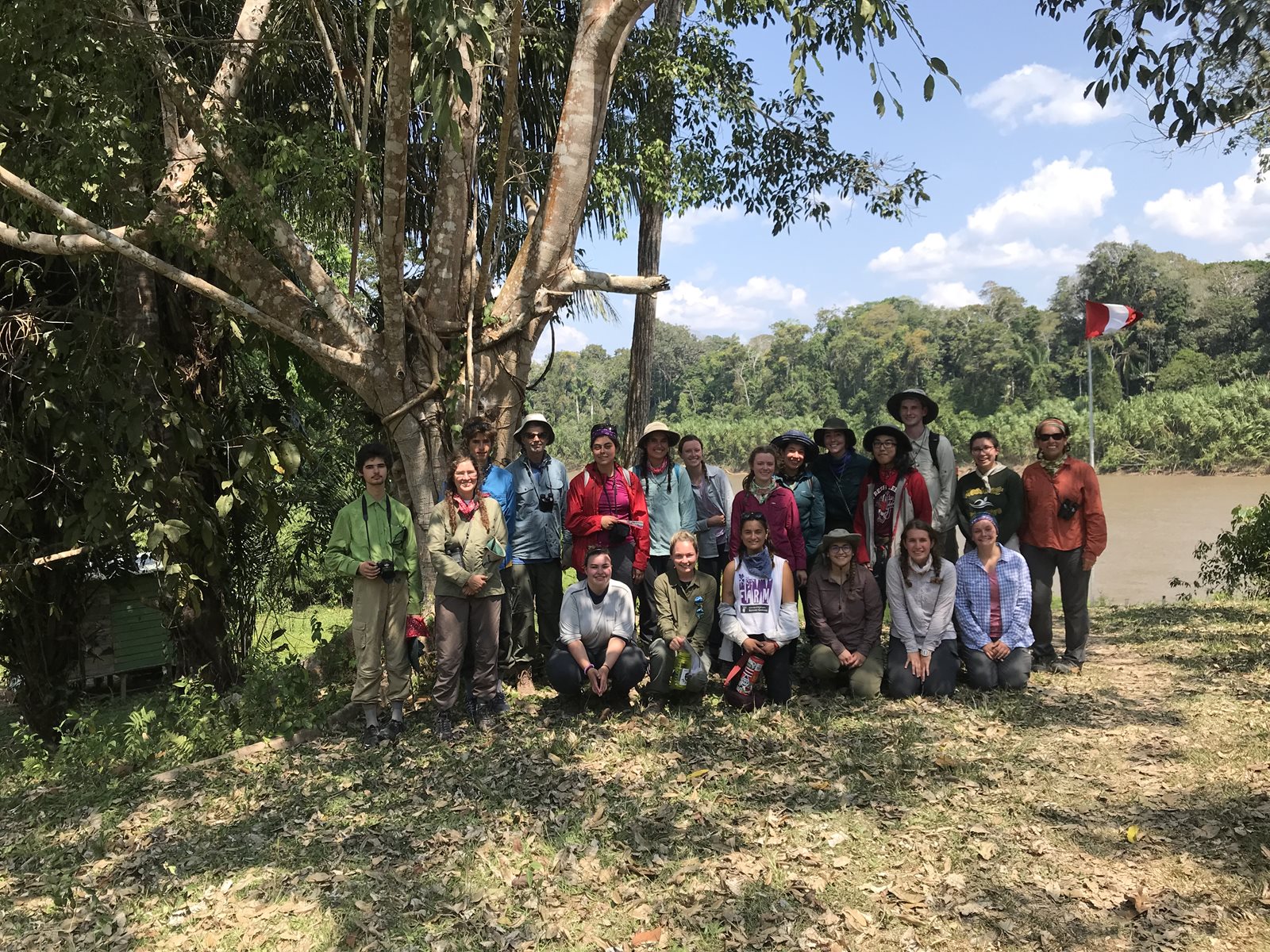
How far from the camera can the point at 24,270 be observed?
249 inches

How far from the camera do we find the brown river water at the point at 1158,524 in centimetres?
1466

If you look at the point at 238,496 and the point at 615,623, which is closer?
the point at 615,623

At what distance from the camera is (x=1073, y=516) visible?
18.5ft

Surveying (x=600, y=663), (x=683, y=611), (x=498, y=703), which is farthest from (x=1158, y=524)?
(x=498, y=703)

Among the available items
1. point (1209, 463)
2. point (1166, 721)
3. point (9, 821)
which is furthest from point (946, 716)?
point (1209, 463)

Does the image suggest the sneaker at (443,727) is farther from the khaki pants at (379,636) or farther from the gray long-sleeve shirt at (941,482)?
the gray long-sleeve shirt at (941,482)

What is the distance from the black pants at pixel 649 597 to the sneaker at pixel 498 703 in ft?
3.06

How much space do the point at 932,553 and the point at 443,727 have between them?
2910 mm

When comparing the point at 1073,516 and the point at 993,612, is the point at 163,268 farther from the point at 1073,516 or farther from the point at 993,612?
the point at 1073,516

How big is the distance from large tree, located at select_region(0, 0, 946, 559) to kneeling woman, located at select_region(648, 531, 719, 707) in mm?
1556

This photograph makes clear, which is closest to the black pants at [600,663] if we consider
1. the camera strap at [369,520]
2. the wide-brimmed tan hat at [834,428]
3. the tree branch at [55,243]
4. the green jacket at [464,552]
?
the green jacket at [464,552]

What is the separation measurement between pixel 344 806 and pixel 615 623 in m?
1.66

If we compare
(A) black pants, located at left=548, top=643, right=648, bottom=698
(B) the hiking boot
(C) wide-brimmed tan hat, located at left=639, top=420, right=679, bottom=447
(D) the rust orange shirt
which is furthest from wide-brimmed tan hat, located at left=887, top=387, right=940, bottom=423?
(B) the hiking boot

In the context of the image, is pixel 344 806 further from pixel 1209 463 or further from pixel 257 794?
pixel 1209 463
